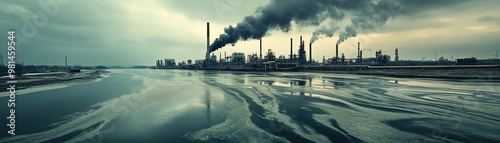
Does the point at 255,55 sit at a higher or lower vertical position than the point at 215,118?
higher

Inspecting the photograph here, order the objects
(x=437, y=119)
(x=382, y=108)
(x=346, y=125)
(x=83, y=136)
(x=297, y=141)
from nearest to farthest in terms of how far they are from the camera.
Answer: (x=297, y=141) < (x=83, y=136) < (x=346, y=125) < (x=437, y=119) < (x=382, y=108)

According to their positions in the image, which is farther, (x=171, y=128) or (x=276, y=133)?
(x=171, y=128)

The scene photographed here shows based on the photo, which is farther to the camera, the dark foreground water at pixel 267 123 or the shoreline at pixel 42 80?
the shoreline at pixel 42 80

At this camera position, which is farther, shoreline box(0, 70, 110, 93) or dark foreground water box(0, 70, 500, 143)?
shoreline box(0, 70, 110, 93)

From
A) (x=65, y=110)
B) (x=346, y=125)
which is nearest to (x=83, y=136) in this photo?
(x=65, y=110)

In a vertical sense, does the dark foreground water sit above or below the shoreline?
below

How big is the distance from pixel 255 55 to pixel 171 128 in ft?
348

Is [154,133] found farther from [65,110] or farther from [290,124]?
[65,110]

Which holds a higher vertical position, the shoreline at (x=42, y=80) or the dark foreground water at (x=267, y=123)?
the shoreline at (x=42, y=80)

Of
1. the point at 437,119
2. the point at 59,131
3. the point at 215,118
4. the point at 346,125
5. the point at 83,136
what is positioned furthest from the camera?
the point at 215,118

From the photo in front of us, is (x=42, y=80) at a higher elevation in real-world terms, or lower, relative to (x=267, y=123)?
higher

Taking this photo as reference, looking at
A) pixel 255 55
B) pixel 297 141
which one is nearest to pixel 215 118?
pixel 297 141

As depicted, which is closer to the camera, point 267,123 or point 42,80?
point 267,123

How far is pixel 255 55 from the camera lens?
11456 cm
